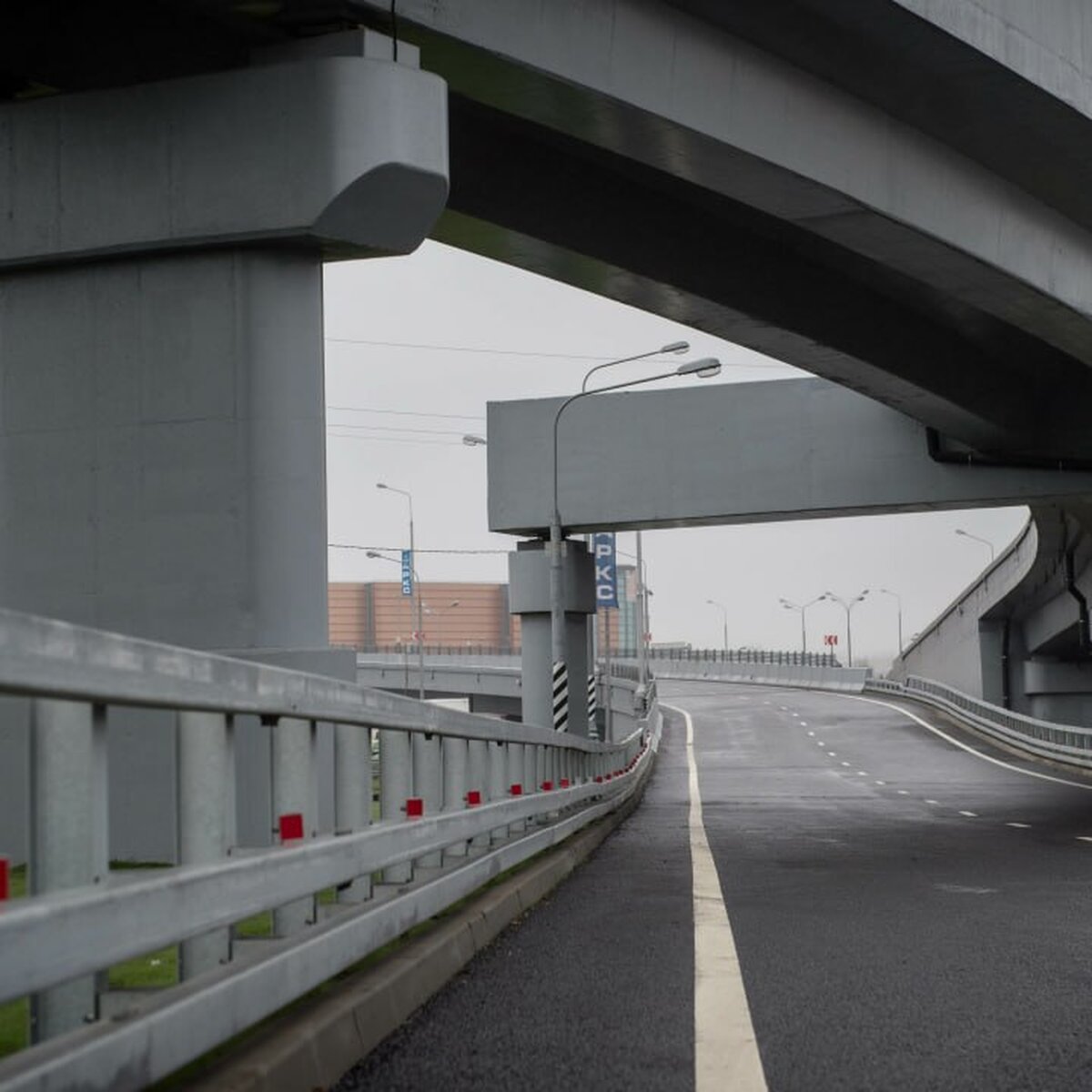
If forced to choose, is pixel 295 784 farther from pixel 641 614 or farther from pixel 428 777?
pixel 641 614

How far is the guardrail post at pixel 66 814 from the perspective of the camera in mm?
4121

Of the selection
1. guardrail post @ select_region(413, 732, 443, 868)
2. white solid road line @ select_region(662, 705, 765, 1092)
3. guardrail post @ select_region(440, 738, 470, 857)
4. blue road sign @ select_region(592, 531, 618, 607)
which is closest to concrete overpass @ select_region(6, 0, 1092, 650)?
guardrail post @ select_region(440, 738, 470, 857)

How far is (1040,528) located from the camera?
44688 mm

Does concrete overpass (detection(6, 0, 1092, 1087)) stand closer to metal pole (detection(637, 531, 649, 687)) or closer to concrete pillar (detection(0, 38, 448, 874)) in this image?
concrete pillar (detection(0, 38, 448, 874))

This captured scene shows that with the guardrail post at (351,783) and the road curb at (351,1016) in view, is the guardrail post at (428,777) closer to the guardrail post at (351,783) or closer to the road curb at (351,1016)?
the road curb at (351,1016)

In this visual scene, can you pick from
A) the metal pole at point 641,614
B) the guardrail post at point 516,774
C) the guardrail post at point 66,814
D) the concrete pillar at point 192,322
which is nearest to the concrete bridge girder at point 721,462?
the guardrail post at point 516,774

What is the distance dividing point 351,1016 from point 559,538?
2864 cm

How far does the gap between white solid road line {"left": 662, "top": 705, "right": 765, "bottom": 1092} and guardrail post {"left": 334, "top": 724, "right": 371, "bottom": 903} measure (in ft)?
4.98

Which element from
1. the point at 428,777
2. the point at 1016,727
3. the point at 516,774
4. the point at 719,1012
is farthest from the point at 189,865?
the point at 1016,727

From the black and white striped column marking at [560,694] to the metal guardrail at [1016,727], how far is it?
1505 centimetres

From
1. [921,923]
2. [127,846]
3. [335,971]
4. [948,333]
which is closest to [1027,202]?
[948,333]

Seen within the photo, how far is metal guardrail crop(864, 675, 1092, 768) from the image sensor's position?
43219 mm

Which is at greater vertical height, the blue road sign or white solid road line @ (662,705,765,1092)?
the blue road sign

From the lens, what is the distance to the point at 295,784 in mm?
6199
